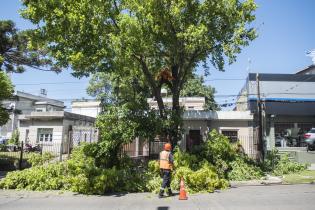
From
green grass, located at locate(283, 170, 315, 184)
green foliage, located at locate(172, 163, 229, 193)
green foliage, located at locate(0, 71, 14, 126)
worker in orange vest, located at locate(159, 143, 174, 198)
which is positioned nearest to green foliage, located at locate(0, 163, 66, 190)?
worker in orange vest, located at locate(159, 143, 174, 198)

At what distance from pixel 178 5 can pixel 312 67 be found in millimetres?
32719

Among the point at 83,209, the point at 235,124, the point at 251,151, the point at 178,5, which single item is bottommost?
the point at 83,209

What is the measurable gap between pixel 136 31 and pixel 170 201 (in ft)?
23.3

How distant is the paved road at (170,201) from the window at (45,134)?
17.3 meters

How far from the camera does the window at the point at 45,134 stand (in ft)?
93.1

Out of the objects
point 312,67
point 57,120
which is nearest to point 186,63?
point 57,120

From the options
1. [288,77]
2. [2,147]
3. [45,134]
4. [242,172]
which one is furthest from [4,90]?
[288,77]

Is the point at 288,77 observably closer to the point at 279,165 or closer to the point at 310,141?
the point at 310,141

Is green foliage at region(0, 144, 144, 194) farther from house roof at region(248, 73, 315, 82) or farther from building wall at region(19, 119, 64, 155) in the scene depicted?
house roof at region(248, 73, 315, 82)

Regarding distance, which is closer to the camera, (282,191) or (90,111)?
(282,191)

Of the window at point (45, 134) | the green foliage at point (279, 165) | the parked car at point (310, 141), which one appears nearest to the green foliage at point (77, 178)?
the green foliage at point (279, 165)

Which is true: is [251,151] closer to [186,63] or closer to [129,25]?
[186,63]

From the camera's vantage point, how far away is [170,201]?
32.1 feet

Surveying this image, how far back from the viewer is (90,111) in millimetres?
44656
